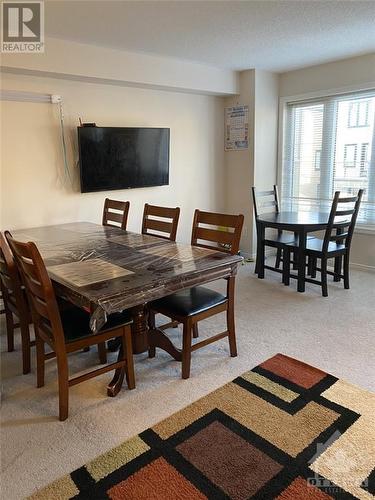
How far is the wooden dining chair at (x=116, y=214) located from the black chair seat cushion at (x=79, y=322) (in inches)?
51.5

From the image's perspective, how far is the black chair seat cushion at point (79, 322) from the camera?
195cm

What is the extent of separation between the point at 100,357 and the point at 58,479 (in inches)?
37.4

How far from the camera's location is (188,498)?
1.48m

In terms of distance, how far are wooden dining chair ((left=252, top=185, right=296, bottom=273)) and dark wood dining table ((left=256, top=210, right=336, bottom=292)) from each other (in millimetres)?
94

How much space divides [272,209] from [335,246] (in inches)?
45.5

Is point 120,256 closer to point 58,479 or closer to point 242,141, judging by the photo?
point 58,479

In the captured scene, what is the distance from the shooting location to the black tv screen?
368 cm

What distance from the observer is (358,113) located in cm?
428

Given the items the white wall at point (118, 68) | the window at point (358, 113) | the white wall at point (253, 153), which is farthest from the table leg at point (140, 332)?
the window at point (358, 113)

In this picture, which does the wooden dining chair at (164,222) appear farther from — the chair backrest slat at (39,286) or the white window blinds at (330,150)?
the white window blinds at (330,150)


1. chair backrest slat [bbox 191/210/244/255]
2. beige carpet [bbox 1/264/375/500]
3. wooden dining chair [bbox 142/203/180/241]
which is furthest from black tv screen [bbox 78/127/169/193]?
beige carpet [bbox 1/264/375/500]

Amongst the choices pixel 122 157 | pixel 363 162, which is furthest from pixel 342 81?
pixel 122 157

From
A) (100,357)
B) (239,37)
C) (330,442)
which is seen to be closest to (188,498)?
(330,442)

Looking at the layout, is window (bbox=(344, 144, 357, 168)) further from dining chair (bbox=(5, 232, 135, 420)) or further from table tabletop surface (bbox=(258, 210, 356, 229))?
dining chair (bbox=(5, 232, 135, 420))
